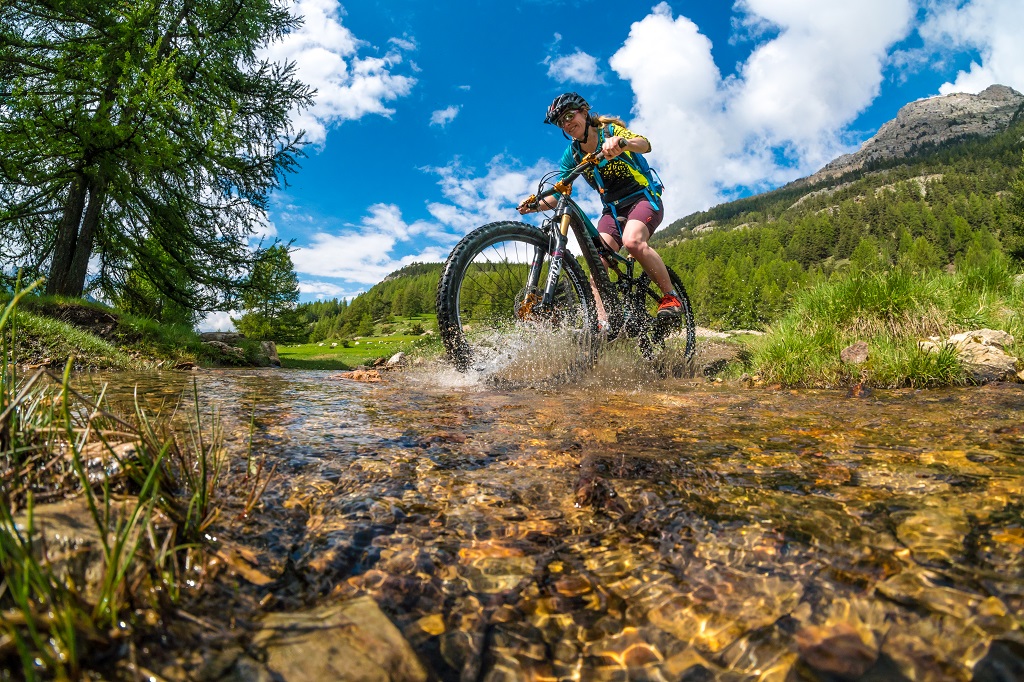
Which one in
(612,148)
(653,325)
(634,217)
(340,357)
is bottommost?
(340,357)

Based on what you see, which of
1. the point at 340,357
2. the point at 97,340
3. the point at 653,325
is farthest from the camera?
the point at 340,357

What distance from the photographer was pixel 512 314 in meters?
5.61

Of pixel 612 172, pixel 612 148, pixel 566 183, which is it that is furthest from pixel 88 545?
pixel 612 172

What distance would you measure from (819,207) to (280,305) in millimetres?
198710

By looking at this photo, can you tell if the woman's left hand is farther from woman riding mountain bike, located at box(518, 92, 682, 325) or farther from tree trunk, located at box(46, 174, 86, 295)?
tree trunk, located at box(46, 174, 86, 295)

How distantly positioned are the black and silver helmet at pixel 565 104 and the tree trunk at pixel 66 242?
1173cm

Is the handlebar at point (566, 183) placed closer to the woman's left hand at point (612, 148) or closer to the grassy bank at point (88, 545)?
the woman's left hand at point (612, 148)

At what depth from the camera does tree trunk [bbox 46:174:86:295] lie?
11258 millimetres

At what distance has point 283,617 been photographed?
1.01 metres

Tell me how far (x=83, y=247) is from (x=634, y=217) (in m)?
13.0

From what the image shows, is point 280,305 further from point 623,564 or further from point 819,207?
point 819,207

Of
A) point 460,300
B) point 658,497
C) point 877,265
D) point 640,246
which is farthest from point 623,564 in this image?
point 877,265

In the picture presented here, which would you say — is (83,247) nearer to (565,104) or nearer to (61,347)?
(61,347)

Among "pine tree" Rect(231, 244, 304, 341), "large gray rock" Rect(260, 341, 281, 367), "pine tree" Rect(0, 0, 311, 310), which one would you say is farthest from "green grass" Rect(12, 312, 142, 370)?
"pine tree" Rect(231, 244, 304, 341)
